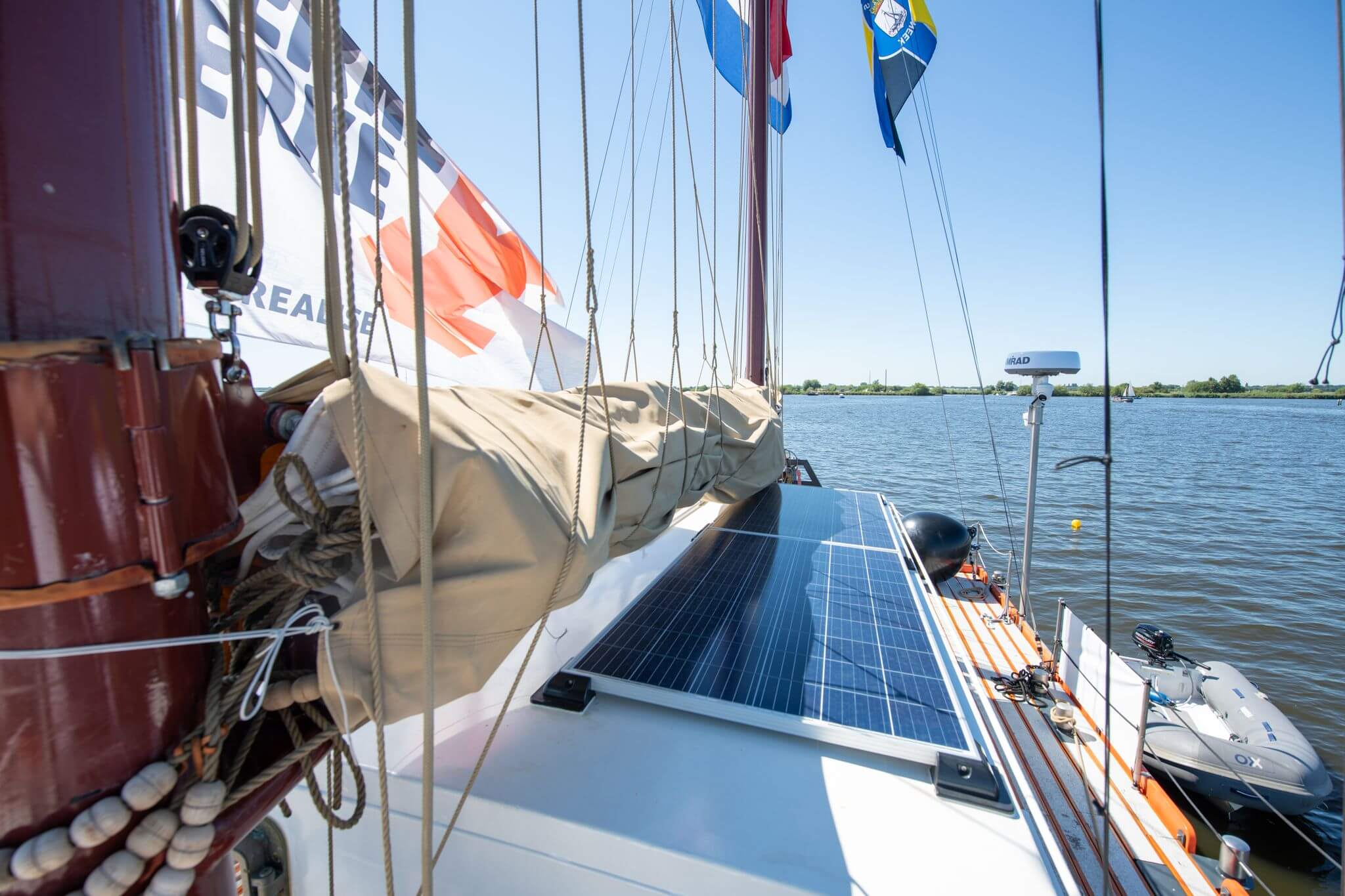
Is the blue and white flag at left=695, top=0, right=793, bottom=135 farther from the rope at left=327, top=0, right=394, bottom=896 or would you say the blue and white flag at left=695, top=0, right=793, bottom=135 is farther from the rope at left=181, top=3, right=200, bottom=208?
the rope at left=327, top=0, right=394, bottom=896

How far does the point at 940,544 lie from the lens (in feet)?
28.8

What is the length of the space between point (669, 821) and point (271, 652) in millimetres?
1306

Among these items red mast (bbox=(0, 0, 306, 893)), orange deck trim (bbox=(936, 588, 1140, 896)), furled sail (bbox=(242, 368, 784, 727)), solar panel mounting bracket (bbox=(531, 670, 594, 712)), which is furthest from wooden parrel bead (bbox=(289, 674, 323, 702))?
orange deck trim (bbox=(936, 588, 1140, 896))

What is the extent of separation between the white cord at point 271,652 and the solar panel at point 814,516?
396cm

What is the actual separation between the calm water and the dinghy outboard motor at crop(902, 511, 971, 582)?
8.83 feet

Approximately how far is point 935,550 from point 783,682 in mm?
6908

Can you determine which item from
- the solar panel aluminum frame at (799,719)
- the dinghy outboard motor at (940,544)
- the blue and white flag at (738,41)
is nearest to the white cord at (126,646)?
the solar panel aluminum frame at (799,719)

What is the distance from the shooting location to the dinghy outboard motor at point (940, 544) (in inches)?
343

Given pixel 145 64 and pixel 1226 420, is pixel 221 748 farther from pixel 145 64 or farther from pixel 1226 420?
pixel 1226 420

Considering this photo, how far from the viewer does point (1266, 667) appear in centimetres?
955

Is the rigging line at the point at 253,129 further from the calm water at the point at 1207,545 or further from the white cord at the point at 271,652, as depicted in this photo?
the calm water at the point at 1207,545

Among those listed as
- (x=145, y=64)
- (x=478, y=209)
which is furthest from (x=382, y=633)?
(x=478, y=209)

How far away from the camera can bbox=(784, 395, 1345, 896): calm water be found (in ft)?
26.9

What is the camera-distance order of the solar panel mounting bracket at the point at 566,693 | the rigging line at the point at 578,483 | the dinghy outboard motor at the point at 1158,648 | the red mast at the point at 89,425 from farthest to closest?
the dinghy outboard motor at the point at 1158,648 → the solar panel mounting bracket at the point at 566,693 → the rigging line at the point at 578,483 → the red mast at the point at 89,425
